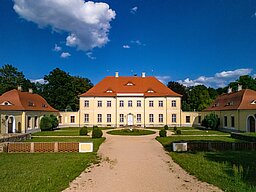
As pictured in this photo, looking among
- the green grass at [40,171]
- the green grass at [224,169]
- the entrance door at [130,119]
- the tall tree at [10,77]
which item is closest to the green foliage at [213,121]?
the entrance door at [130,119]

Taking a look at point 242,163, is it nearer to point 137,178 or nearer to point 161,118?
point 137,178

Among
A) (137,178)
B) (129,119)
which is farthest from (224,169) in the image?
(129,119)

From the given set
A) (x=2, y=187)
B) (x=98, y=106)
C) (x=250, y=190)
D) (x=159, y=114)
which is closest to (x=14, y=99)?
(x=98, y=106)

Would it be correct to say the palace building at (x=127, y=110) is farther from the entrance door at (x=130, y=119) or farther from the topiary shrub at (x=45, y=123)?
the topiary shrub at (x=45, y=123)

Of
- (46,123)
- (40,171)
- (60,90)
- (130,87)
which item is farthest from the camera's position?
(60,90)

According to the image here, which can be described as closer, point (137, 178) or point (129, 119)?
point (137, 178)

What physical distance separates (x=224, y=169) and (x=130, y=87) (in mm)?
33438

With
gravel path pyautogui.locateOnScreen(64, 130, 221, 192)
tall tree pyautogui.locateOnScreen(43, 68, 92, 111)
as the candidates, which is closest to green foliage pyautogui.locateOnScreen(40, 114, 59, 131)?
tall tree pyautogui.locateOnScreen(43, 68, 92, 111)

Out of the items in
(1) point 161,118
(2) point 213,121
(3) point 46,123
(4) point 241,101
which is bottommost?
(3) point 46,123

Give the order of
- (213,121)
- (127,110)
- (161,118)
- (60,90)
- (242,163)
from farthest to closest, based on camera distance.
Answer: (60,90) → (161,118) → (127,110) → (213,121) → (242,163)

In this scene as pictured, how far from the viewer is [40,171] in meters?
9.79

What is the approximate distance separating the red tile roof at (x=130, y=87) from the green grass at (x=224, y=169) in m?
28.8

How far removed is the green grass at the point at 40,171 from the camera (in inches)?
306

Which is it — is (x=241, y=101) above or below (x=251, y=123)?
above
